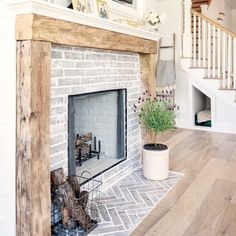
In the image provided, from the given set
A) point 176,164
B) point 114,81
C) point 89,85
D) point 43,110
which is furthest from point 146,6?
point 43,110

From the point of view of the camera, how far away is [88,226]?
7.07ft

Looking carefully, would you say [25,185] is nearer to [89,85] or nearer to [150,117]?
[89,85]

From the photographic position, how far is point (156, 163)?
10.2 ft

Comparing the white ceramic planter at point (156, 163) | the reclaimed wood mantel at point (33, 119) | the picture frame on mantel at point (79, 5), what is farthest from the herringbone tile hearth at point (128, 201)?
the picture frame on mantel at point (79, 5)

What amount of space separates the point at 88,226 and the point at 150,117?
1.36m

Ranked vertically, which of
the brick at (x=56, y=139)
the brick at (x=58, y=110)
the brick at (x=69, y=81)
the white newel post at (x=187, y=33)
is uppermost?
the white newel post at (x=187, y=33)

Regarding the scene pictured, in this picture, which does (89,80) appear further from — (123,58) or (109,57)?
(123,58)

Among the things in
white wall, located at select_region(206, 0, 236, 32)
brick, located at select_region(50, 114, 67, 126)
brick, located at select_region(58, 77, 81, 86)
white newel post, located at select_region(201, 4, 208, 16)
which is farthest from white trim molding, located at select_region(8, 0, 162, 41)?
white wall, located at select_region(206, 0, 236, 32)

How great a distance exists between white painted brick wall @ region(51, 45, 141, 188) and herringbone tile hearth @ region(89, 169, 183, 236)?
160mm

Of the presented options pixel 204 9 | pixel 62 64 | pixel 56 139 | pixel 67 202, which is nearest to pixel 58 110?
pixel 56 139

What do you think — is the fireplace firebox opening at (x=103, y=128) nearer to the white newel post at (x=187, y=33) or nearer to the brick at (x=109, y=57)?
the brick at (x=109, y=57)

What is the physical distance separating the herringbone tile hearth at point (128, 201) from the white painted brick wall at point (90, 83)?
0.16 meters

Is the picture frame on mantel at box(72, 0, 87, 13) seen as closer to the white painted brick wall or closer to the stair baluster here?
the white painted brick wall

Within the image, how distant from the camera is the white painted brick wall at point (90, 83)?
2.15m
